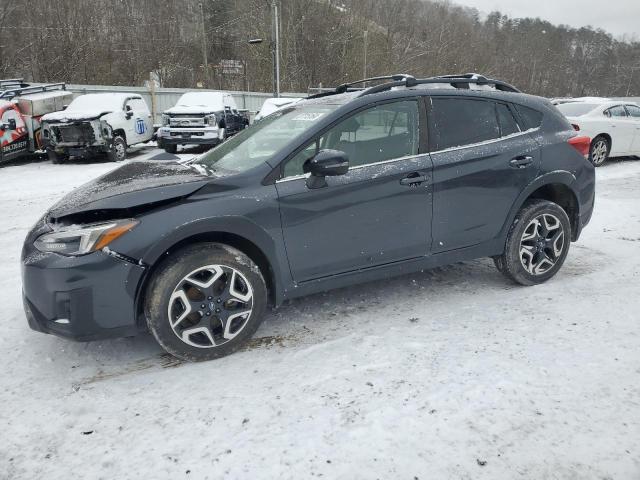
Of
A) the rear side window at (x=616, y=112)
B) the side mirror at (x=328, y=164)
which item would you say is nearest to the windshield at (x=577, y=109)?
the rear side window at (x=616, y=112)

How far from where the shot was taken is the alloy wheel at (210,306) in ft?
9.39

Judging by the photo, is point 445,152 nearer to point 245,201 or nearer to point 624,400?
point 245,201

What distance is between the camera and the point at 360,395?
259 centimetres

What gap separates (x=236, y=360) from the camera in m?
3.01

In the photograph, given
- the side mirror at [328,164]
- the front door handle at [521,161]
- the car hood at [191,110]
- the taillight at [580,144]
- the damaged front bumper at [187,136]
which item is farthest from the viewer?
the car hood at [191,110]

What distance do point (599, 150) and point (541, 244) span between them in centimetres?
883

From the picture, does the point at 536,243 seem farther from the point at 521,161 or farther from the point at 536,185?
the point at 521,161

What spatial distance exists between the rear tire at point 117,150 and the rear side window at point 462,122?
11.2 meters

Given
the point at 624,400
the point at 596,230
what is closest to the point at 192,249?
the point at 624,400

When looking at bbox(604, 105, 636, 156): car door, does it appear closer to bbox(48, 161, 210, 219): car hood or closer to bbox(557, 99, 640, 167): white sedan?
bbox(557, 99, 640, 167): white sedan

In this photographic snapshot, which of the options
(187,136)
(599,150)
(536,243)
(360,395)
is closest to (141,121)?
(187,136)

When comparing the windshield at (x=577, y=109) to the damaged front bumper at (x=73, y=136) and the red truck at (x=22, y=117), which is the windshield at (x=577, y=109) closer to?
the damaged front bumper at (x=73, y=136)

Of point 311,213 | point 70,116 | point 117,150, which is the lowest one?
point 311,213

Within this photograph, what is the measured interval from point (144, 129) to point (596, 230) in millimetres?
12811
